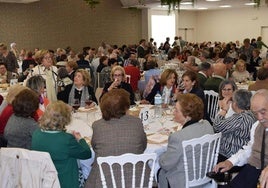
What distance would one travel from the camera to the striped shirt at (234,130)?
344cm

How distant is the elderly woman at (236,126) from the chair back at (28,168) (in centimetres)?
164

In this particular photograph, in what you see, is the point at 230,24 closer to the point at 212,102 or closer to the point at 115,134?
the point at 212,102

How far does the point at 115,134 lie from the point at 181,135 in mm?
517

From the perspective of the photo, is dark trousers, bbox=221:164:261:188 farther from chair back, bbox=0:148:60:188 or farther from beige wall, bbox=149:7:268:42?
beige wall, bbox=149:7:268:42

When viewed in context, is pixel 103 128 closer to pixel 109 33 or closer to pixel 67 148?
pixel 67 148

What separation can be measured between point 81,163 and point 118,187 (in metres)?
0.67

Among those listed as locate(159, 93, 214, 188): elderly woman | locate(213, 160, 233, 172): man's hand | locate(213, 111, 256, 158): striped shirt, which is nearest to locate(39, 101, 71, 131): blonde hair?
locate(159, 93, 214, 188): elderly woman

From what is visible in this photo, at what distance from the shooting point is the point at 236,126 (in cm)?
345

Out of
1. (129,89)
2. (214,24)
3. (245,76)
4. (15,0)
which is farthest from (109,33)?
(129,89)

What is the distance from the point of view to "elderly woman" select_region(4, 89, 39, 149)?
3.33m

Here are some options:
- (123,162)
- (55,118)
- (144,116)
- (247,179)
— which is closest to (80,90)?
(144,116)

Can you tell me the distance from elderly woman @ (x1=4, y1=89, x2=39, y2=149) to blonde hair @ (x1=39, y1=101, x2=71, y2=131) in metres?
0.43

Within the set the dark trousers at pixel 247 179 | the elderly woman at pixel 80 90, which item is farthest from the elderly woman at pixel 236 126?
the elderly woman at pixel 80 90

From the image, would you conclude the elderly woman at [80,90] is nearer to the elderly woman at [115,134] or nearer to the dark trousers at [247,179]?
the elderly woman at [115,134]
